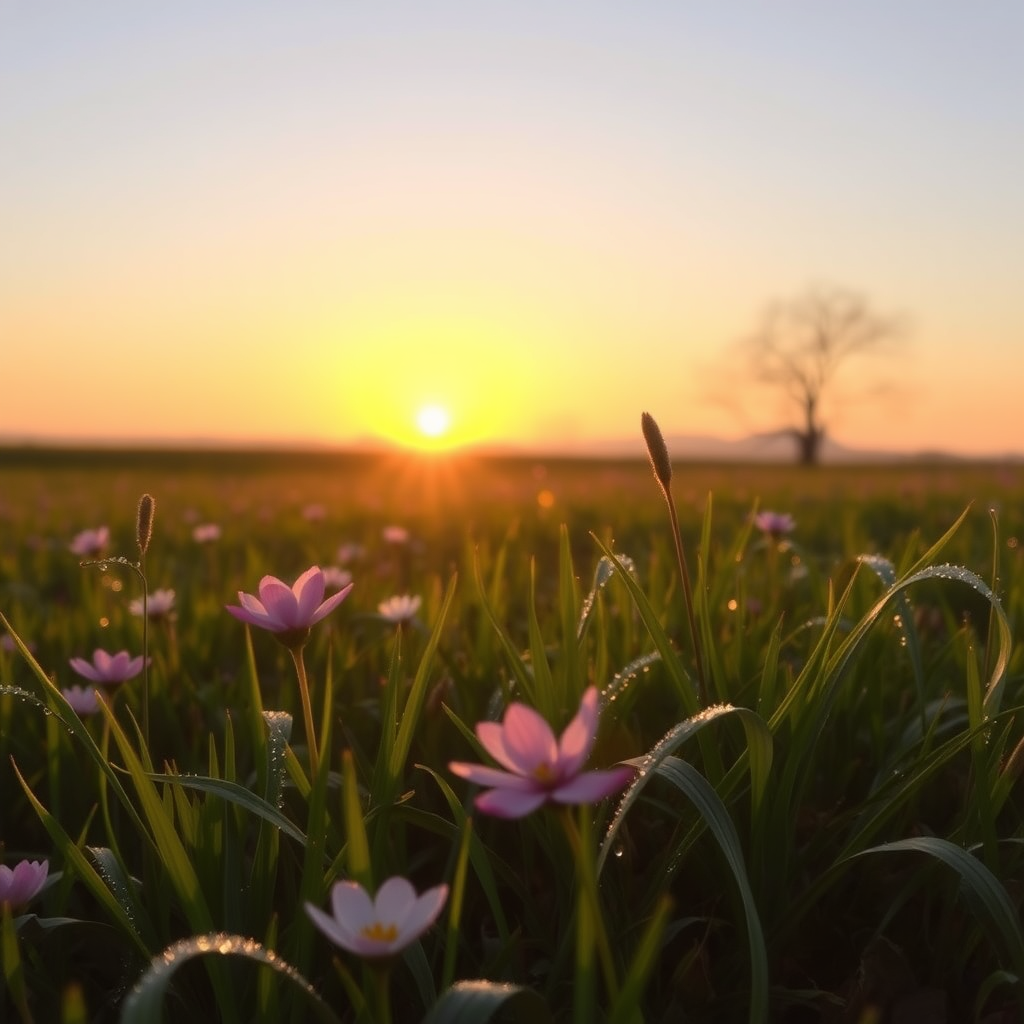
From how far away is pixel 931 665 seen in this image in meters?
2.06

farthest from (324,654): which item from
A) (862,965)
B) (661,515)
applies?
(661,515)

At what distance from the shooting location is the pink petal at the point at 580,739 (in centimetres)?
84

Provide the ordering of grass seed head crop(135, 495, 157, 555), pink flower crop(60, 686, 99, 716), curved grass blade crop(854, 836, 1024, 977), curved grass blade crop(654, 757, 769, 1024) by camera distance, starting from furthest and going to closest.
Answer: pink flower crop(60, 686, 99, 716)
grass seed head crop(135, 495, 157, 555)
curved grass blade crop(854, 836, 1024, 977)
curved grass blade crop(654, 757, 769, 1024)

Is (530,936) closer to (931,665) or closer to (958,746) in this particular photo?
(958,746)

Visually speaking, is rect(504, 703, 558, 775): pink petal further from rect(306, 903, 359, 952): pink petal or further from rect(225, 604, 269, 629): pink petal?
rect(225, 604, 269, 629): pink petal

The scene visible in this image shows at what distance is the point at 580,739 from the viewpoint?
0.86 m

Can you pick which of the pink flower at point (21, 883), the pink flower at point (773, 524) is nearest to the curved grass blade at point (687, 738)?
the pink flower at point (21, 883)

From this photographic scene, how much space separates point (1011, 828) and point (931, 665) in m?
0.42

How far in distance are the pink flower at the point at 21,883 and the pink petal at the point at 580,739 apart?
0.79 m

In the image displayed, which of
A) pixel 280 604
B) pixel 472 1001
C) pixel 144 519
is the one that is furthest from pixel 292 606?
pixel 472 1001

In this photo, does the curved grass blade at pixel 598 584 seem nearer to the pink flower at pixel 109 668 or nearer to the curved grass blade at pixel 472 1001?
the curved grass blade at pixel 472 1001

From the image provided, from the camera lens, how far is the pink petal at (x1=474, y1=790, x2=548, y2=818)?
2.68 ft

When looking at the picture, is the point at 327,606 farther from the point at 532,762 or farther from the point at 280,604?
the point at 532,762

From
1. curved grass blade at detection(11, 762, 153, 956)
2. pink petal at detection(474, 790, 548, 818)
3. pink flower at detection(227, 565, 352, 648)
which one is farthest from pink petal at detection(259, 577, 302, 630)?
pink petal at detection(474, 790, 548, 818)
